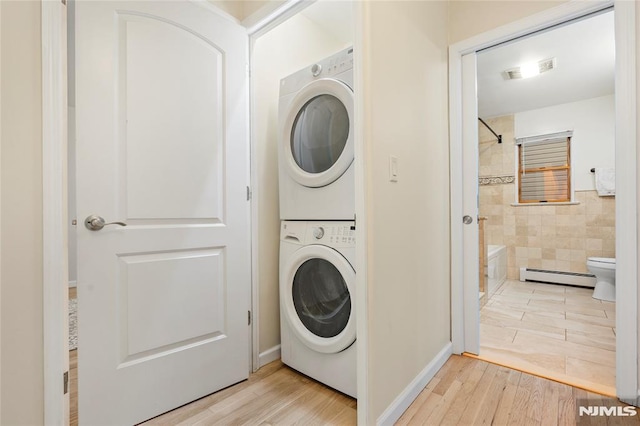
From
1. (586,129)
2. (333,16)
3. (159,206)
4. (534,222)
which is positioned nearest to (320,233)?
(159,206)

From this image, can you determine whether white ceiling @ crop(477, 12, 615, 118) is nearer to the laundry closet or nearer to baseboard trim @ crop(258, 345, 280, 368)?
the laundry closet

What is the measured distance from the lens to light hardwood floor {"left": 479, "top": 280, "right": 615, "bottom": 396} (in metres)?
1.64

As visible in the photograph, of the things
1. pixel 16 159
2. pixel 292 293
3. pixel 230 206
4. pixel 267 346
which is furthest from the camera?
pixel 267 346

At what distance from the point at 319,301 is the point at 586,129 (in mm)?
4143

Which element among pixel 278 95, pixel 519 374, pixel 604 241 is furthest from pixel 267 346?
pixel 604 241

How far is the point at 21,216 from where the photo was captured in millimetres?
910

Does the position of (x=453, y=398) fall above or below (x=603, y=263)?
below

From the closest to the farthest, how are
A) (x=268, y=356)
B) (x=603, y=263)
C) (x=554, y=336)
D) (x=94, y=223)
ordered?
(x=94, y=223) → (x=268, y=356) → (x=554, y=336) → (x=603, y=263)

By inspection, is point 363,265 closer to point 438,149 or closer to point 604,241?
point 438,149

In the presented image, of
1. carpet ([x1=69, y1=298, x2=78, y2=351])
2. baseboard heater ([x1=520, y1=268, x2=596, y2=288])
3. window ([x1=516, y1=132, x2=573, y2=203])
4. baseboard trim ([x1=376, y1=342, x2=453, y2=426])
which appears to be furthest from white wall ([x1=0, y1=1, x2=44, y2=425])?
window ([x1=516, y1=132, x2=573, y2=203])

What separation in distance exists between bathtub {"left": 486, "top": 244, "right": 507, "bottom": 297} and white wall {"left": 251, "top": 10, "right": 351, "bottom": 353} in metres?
2.53

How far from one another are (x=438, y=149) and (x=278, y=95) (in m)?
1.05

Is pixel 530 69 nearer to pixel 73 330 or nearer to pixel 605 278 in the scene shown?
pixel 605 278

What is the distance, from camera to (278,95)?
1.90m
